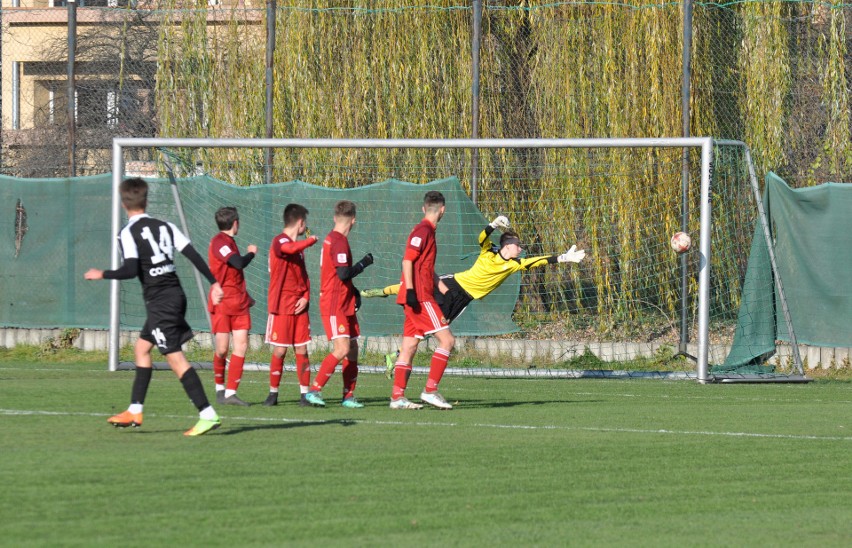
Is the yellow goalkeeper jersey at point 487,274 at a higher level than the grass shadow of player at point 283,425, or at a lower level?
higher

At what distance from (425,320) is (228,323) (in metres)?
1.94

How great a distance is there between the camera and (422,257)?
10.7 m

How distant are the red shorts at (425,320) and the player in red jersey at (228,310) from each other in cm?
157

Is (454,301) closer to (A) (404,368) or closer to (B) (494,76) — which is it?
(A) (404,368)

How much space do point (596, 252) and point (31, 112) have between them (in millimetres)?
12876

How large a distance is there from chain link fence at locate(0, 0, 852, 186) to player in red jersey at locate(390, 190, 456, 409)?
5624 millimetres

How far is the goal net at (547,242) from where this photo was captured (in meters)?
15.6

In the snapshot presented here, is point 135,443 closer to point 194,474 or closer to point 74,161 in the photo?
point 194,474

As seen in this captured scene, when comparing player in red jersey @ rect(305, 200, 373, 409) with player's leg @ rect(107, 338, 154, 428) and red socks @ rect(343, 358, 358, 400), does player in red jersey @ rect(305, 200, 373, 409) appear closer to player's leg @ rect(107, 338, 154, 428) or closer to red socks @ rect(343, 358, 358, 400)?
red socks @ rect(343, 358, 358, 400)

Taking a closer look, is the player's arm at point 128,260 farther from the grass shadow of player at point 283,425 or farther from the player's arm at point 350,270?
the player's arm at point 350,270

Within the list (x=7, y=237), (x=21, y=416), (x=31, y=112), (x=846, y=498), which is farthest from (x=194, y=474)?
(x=31, y=112)

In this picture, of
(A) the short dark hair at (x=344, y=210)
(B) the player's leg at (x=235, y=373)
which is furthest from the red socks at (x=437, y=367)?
(B) the player's leg at (x=235, y=373)

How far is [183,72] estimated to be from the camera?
1870 centimetres

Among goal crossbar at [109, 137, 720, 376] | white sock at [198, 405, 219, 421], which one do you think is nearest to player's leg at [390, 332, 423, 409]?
white sock at [198, 405, 219, 421]
